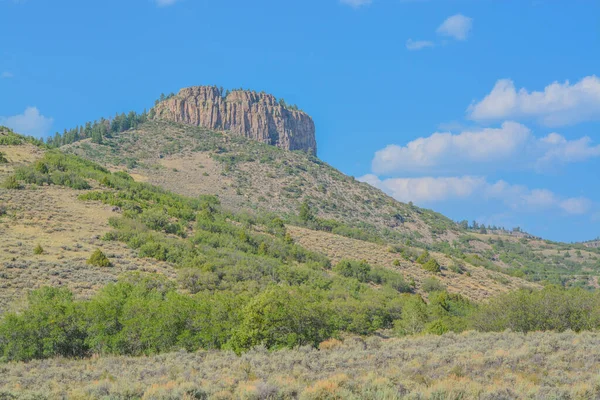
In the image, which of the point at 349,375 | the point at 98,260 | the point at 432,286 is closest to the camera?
the point at 349,375

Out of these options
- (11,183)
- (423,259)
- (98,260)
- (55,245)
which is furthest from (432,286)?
(11,183)

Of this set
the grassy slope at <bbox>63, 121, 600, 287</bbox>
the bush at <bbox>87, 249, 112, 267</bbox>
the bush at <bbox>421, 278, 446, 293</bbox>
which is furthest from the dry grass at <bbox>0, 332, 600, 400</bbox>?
the grassy slope at <bbox>63, 121, 600, 287</bbox>

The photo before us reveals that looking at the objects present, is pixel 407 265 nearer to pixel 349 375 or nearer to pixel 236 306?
pixel 236 306

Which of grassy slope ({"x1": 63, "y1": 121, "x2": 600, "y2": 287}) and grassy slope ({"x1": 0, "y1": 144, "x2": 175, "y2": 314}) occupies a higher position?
grassy slope ({"x1": 63, "y1": 121, "x2": 600, "y2": 287})

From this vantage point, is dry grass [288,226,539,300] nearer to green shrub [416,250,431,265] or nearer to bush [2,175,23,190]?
green shrub [416,250,431,265]

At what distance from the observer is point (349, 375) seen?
42.8 ft

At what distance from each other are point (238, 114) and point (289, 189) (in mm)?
52708

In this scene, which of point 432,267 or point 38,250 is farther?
point 432,267

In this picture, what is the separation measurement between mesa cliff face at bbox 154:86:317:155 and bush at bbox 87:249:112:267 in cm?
10525

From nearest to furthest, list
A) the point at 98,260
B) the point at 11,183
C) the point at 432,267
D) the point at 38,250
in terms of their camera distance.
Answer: the point at 38,250 < the point at 98,260 < the point at 11,183 < the point at 432,267

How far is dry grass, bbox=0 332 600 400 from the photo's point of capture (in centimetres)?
1059

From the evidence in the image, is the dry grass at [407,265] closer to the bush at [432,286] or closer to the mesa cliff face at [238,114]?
the bush at [432,286]

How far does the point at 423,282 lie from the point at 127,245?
3093 cm

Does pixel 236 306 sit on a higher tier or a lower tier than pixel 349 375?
higher
